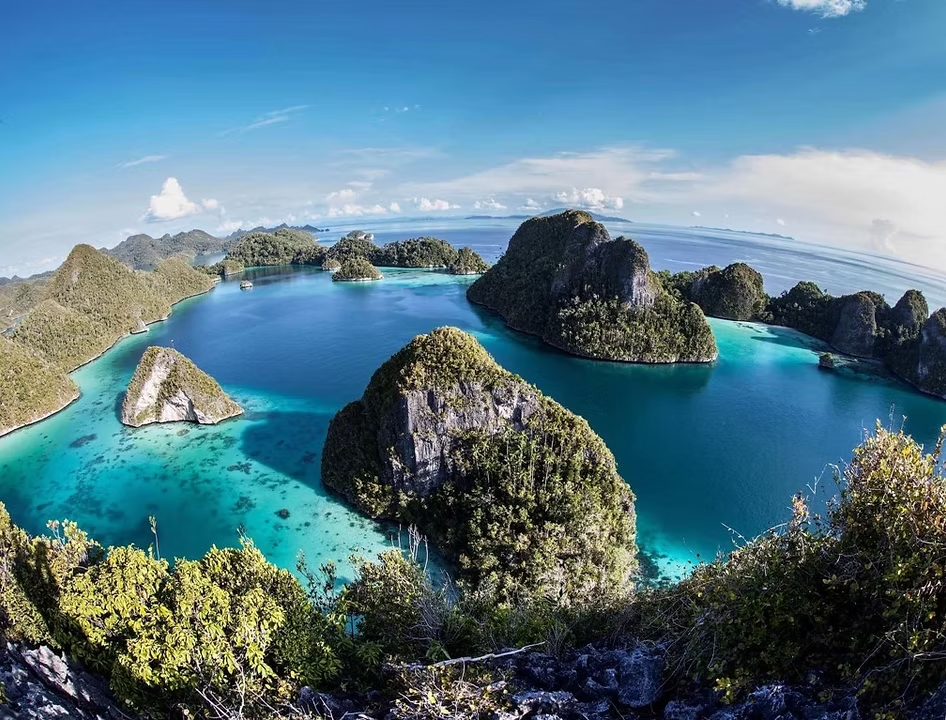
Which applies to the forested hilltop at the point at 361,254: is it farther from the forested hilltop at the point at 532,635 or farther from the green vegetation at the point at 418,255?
the forested hilltop at the point at 532,635

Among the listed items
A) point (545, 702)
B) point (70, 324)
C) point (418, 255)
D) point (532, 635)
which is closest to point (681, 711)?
point (545, 702)

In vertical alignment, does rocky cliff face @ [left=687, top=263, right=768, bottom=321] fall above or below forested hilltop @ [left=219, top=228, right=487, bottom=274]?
below

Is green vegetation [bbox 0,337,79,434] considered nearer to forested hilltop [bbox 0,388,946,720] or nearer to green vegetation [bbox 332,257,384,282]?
forested hilltop [bbox 0,388,946,720]

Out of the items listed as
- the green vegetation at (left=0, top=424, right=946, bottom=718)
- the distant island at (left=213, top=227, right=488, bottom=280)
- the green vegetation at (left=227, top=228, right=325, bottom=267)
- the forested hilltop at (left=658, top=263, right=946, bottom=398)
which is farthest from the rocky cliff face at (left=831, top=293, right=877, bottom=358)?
the green vegetation at (left=227, top=228, right=325, bottom=267)

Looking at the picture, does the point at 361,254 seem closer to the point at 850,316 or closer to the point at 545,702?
the point at 850,316

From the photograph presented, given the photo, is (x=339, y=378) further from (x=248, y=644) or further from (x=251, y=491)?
(x=248, y=644)

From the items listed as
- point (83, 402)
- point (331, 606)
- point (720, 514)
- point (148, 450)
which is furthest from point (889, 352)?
point (83, 402)

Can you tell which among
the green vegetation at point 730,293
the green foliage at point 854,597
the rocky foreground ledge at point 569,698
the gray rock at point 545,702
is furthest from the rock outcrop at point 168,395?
the green vegetation at point 730,293

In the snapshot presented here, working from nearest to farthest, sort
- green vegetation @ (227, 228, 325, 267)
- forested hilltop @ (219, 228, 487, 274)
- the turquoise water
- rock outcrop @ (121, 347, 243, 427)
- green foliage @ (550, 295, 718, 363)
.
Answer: the turquoise water < rock outcrop @ (121, 347, 243, 427) < green foliage @ (550, 295, 718, 363) < forested hilltop @ (219, 228, 487, 274) < green vegetation @ (227, 228, 325, 267)
